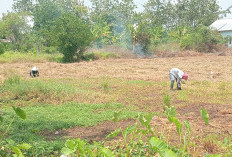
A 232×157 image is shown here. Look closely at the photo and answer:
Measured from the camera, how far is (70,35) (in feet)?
68.5

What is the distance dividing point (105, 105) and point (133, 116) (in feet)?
3.73

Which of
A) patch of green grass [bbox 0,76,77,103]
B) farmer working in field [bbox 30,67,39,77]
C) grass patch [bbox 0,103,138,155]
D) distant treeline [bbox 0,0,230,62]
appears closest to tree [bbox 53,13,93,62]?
distant treeline [bbox 0,0,230,62]

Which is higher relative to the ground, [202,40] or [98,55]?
[202,40]

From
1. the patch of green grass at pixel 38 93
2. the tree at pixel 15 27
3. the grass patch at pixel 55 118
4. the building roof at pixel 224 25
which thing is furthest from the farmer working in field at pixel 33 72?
the building roof at pixel 224 25

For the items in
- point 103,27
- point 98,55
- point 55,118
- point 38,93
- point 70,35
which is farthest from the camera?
point 103,27

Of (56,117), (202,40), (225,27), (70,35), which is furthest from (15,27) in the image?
(56,117)

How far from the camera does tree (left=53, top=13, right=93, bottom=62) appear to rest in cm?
2094

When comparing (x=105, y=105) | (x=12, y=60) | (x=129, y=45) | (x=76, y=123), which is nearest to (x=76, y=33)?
(x=12, y=60)

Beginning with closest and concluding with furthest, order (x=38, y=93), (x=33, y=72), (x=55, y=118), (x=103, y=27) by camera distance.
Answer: (x=55, y=118), (x=38, y=93), (x=33, y=72), (x=103, y=27)

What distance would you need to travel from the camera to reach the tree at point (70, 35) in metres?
20.9

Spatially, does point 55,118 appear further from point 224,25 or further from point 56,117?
point 224,25

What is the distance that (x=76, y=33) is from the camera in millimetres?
21172

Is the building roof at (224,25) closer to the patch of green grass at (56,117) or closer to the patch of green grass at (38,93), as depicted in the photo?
the patch of green grass at (38,93)

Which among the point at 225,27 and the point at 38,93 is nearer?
the point at 38,93
